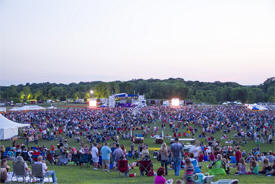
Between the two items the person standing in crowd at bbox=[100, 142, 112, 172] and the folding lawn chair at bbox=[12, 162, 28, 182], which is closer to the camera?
the folding lawn chair at bbox=[12, 162, 28, 182]

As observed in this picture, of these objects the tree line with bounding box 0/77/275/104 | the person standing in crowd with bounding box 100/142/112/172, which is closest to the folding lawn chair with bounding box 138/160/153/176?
the person standing in crowd with bounding box 100/142/112/172

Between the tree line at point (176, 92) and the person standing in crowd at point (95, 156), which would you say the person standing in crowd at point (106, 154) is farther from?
the tree line at point (176, 92)

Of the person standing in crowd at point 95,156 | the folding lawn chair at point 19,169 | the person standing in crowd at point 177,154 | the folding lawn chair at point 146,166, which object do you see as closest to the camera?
the folding lawn chair at point 19,169

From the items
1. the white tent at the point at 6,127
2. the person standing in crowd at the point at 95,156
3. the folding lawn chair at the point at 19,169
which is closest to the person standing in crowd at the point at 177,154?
the person standing in crowd at the point at 95,156

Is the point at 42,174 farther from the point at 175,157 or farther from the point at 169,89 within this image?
the point at 169,89

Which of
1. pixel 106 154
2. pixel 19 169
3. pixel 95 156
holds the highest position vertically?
pixel 19 169

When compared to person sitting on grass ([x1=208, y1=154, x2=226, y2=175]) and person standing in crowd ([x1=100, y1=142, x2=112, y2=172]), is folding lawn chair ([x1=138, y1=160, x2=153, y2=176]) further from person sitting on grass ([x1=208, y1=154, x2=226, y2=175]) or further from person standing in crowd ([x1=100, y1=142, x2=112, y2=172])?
person sitting on grass ([x1=208, y1=154, x2=226, y2=175])

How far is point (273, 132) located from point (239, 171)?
18080 millimetres

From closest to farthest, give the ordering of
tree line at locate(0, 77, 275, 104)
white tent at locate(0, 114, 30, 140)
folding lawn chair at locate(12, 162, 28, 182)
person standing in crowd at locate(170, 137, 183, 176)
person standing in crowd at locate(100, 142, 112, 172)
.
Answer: folding lawn chair at locate(12, 162, 28, 182)
person standing in crowd at locate(170, 137, 183, 176)
person standing in crowd at locate(100, 142, 112, 172)
white tent at locate(0, 114, 30, 140)
tree line at locate(0, 77, 275, 104)

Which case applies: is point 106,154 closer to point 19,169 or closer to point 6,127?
point 19,169

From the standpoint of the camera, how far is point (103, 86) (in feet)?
426

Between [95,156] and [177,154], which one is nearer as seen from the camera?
[177,154]

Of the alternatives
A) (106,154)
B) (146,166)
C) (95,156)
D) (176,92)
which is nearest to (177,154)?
(146,166)

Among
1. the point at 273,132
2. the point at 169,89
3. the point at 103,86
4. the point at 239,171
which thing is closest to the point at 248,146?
the point at 273,132
